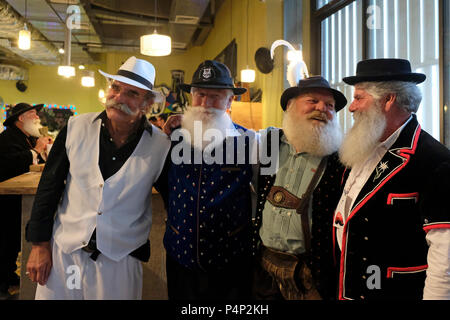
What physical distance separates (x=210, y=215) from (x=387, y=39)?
2.48 meters

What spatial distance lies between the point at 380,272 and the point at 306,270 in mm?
366

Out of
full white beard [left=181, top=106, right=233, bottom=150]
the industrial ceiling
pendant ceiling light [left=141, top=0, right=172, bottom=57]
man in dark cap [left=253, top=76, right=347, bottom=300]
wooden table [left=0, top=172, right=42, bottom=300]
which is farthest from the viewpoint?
the industrial ceiling

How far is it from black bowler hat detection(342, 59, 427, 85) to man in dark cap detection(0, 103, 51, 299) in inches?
124

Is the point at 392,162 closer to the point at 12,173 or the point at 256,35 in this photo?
the point at 12,173

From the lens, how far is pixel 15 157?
3254 millimetres

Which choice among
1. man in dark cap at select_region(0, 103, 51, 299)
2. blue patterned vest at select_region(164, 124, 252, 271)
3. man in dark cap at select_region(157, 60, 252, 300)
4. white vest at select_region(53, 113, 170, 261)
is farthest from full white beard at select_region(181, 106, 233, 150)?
man in dark cap at select_region(0, 103, 51, 299)

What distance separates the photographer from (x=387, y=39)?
3.05 metres

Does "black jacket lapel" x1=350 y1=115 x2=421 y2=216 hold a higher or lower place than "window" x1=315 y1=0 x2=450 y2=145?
lower

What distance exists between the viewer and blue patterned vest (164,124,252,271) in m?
1.61

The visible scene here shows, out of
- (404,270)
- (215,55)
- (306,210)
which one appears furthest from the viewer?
(215,55)

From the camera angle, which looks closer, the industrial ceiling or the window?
the window

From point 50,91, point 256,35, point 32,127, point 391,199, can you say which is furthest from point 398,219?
point 50,91

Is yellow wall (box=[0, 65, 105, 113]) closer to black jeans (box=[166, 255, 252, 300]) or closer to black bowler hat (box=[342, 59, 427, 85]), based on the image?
black jeans (box=[166, 255, 252, 300])

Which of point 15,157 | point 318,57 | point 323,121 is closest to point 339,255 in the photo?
point 323,121
